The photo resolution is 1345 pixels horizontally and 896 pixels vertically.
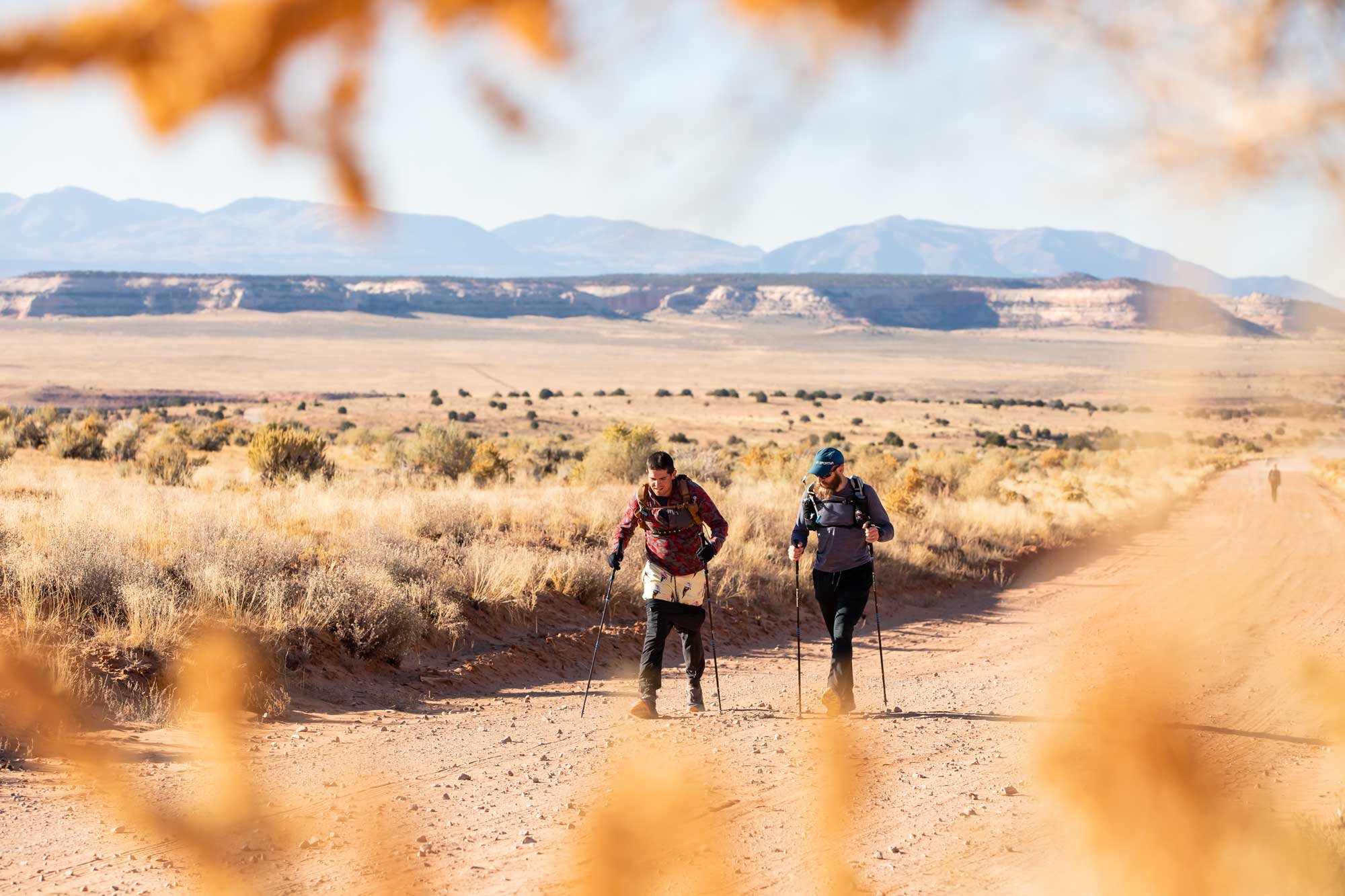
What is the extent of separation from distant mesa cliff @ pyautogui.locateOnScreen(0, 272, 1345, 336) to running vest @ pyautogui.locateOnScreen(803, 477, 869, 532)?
99.0m

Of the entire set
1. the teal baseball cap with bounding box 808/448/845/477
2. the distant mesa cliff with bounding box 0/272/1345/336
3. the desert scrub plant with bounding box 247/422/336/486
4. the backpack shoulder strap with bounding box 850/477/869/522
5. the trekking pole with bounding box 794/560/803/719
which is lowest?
the trekking pole with bounding box 794/560/803/719

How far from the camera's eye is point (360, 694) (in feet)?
31.0

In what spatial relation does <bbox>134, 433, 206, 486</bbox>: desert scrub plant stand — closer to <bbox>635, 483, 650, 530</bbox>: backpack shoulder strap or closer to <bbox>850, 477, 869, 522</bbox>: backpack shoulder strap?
<bbox>635, 483, 650, 530</bbox>: backpack shoulder strap

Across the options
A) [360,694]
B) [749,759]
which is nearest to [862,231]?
[749,759]

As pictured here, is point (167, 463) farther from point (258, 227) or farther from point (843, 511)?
point (258, 227)

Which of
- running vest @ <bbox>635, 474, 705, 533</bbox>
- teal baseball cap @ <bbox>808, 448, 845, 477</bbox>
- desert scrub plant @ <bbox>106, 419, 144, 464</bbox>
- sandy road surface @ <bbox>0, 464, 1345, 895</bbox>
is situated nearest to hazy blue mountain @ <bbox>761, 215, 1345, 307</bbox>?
teal baseball cap @ <bbox>808, 448, 845, 477</bbox>

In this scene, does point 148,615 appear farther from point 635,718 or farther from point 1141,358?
point 1141,358

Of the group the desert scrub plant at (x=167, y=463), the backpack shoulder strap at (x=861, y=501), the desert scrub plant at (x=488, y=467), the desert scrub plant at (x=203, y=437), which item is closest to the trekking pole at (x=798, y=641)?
the backpack shoulder strap at (x=861, y=501)

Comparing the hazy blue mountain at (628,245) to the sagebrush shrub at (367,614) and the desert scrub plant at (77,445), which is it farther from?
the desert scrub plant at (77,445)

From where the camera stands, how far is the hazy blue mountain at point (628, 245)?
10.2ft

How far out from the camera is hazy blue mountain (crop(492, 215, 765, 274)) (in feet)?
10.2

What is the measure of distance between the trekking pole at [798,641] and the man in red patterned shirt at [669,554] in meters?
0.81

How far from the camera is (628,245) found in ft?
11.8

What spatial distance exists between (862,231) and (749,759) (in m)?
3.92
